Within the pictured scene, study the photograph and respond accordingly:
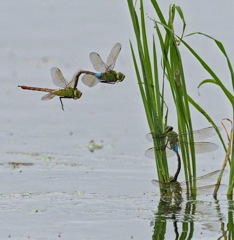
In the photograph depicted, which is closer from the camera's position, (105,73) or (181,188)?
(105,73)

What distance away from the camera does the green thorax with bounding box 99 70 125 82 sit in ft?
17.3

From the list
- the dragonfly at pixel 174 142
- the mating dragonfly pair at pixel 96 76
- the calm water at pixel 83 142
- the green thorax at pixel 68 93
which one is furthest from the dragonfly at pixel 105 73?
the calm water at pixel 83 142

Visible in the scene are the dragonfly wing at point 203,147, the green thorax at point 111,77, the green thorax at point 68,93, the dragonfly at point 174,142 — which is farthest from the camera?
the dragonfly wing at point 203,147

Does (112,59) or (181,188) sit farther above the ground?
(112,59)

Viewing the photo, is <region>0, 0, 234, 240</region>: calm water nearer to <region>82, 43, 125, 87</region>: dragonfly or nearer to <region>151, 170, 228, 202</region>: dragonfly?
<region>151, 170, 228, 202</region>: dragonfly

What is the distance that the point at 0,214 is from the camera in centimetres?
548

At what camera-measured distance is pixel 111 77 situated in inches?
209

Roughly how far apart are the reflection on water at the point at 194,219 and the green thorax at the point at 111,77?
960 mm

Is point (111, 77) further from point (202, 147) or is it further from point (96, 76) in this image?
point (202, 147)

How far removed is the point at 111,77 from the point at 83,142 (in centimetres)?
366

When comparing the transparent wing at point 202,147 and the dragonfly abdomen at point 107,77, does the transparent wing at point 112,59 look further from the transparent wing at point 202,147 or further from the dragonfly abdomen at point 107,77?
the transparent wing at point 202,147

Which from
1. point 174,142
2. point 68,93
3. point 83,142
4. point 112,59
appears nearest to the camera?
point 112,59

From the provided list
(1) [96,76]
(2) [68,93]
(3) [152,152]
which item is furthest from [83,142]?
(1) [96,76]

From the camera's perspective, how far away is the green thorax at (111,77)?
5273mm
